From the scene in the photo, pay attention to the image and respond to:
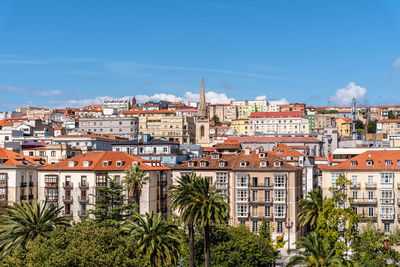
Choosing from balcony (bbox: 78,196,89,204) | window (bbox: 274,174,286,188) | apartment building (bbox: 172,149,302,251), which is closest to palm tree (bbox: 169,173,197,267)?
apartment building (bbox: 172,149,302,251)

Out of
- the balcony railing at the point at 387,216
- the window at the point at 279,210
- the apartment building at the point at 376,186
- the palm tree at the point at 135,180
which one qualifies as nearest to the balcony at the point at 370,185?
the apartment building at the point at 376,186

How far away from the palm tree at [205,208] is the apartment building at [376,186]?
39866 mm

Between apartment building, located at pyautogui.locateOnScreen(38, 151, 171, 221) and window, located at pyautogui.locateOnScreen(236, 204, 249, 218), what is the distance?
45.6 ft

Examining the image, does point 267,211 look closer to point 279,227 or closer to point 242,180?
point 279,227

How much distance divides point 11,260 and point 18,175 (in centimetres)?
5116

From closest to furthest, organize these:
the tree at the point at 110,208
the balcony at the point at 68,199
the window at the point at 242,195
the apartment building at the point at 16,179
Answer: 1. the tree at the point at 110,208
2. the apartment building at the point at 16,179
3. the balcony at the point at 68,199
4. the window at the point at 242,195

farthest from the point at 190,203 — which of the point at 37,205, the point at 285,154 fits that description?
the point at 285,154

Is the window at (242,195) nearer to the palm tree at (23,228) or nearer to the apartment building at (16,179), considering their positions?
the apartment building at (16,179)

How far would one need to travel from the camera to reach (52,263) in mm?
54969

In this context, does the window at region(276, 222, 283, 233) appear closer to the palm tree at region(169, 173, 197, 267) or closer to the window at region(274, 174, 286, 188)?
the window at region(274, 174, 286, 188)

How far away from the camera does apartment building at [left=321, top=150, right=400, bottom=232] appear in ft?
350

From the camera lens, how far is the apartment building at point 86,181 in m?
104

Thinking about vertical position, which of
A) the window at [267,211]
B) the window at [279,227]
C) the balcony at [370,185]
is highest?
the balcony at [370,185]

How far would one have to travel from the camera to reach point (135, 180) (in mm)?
96312
